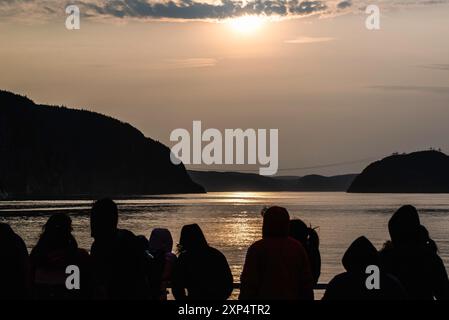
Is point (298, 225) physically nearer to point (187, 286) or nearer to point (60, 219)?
point (187, 286)

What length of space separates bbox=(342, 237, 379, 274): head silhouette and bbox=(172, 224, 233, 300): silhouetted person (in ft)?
5.86

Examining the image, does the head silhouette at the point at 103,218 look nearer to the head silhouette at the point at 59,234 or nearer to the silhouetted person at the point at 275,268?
the head silhouette at the point at 59,234

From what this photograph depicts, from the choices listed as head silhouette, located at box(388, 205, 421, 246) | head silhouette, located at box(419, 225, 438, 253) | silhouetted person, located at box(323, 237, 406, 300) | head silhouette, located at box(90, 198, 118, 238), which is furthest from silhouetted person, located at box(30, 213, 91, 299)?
head silhouette, located at box(419, 225, 438, 253)

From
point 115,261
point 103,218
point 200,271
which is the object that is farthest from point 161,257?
point 103,218

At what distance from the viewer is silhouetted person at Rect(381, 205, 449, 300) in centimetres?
829

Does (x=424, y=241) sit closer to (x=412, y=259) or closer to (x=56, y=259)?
(x=412, y=259)

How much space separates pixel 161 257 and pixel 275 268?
2.22 meters

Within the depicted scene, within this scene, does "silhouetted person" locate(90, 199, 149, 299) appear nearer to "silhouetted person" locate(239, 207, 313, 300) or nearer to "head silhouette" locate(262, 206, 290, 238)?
"silhouetted person" locate(239, 207, 313, 300)

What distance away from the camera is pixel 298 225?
33.4 ft

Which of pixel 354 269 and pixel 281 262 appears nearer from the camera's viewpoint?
pixel 354 269

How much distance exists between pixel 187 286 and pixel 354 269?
7.15ft

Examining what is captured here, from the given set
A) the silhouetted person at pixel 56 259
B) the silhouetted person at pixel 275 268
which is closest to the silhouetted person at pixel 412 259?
the silhouetted person at pixel 275 268
